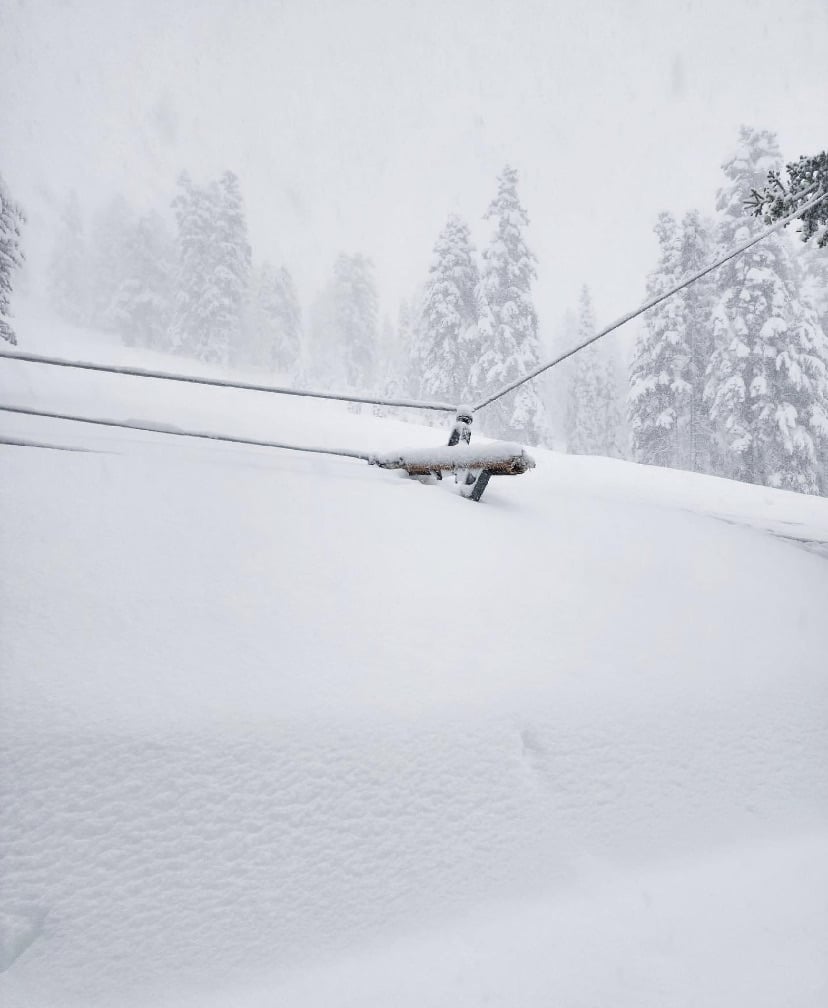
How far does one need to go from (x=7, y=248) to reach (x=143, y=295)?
22.6 metres

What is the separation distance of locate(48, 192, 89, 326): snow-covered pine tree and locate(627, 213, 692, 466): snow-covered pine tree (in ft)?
114

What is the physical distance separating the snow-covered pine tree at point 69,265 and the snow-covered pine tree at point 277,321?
12374 millimetres

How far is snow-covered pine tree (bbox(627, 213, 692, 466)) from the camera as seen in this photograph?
19859 millimetres

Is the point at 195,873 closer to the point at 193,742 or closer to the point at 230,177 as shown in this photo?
the point at 193,742

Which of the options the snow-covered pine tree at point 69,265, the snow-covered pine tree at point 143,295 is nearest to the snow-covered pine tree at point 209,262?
the snow-covered pine tree at point 143,295

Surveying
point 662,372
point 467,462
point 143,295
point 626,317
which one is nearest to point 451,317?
point 662,372

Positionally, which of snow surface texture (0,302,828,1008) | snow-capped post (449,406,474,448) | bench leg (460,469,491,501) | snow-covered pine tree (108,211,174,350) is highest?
snow-covered pine tree (108,211,174,350)

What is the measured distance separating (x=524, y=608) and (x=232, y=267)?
30.8 metres

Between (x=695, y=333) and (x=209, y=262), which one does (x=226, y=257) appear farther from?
(x=695, y=333)

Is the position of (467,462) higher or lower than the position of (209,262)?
lower

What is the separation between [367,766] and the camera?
1.43m

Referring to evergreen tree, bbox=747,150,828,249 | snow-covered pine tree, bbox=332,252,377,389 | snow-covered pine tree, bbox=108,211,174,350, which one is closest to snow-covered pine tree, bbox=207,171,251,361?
snow-covered pine tree, bbox=108,211,174,350

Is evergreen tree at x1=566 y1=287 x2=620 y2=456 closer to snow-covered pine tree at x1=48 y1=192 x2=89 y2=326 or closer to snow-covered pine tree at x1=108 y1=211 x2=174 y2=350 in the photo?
snow-covered pine tree at x1=108 y1=211 x2=174 y2=350

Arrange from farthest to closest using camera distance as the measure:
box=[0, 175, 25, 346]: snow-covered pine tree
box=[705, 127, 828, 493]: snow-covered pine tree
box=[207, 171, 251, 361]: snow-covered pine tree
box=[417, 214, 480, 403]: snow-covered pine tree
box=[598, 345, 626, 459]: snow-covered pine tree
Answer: box=[598, 345, 626, 459]: snow-covered pine tree, box=[207, 171, 251, 361]: snow-covered pine tree, box=[417, 214, 480, 403]: snow-covered pine tree, box=[705, 127, 828, 493]: snow-covered pine tree, box=[0, 175, 25, 346]: snow-covered pine tree
